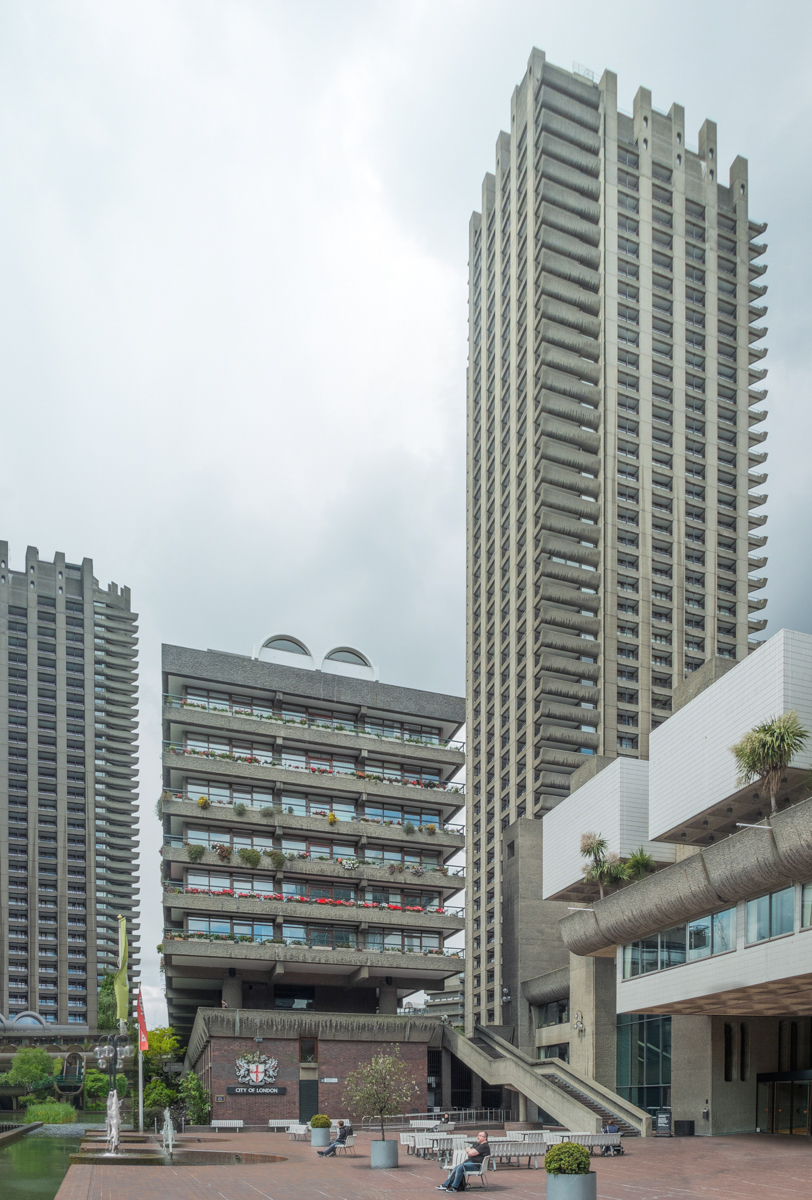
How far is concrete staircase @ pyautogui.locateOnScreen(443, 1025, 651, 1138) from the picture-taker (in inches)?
1758

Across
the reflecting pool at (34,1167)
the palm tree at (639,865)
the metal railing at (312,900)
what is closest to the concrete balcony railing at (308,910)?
the metal railing at (312,900)

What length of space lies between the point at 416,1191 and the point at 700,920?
18920mm

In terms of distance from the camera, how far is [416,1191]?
24.4 meters

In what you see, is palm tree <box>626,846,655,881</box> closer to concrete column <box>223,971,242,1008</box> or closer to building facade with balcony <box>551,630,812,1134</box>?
building facade with balcony <box>551,630,812,1134</box>

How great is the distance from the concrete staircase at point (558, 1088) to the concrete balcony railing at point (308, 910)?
18.8ft

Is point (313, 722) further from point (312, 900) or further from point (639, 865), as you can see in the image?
point (639, 865)

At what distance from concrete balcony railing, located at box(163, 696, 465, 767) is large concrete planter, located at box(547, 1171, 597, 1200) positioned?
43.3 metres

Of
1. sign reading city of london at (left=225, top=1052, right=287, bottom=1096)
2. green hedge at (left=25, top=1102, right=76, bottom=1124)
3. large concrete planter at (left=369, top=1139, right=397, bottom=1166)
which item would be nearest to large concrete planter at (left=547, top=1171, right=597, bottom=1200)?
large concrete planter at (left=369, top=1139, right=397, bottom=1166)

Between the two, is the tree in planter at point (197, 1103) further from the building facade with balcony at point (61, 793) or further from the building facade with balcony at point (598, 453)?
the building facade with balcony at point (61, 793)

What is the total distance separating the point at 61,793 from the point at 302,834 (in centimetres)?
11566

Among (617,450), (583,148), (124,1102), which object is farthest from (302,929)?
(583,148)

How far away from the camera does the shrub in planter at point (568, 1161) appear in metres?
18.5

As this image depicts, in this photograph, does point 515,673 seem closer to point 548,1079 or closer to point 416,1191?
point 548,1079

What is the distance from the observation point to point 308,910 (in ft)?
193
